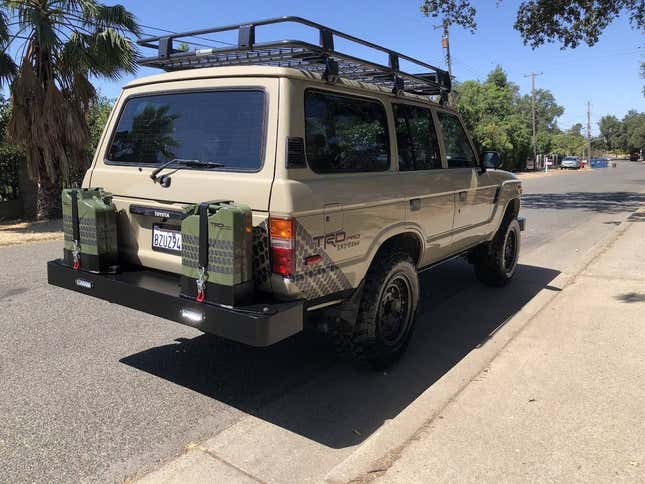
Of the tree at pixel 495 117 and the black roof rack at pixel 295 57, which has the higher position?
the tree at pixel 495 117

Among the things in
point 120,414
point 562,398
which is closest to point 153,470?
point 120,414

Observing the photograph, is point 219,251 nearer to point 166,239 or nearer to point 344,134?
point 166,239

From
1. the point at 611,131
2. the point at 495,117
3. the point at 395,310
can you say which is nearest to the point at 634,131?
the point at 611,131

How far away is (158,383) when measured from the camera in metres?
3.90

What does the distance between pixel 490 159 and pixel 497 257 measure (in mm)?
1332

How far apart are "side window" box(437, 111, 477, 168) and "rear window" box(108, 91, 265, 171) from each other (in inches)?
91.4

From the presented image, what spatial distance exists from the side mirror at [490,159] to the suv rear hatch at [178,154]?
3.18m

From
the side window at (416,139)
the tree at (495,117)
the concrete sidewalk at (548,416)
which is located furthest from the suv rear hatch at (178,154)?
the tree at (495,117)

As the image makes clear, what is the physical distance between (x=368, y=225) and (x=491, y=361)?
154 cm

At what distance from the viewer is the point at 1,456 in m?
2.95

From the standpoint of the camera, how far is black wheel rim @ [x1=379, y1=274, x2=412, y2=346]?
416 cm

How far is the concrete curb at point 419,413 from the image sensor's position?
285cm

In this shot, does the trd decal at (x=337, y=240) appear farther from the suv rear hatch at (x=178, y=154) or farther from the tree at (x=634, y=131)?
the tree at (x=634, y=131)

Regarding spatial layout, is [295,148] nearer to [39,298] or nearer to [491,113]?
[39,298]
